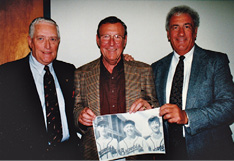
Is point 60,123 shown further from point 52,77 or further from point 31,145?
point 52,77

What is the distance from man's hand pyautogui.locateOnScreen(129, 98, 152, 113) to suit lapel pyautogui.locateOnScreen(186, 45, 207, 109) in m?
0.54

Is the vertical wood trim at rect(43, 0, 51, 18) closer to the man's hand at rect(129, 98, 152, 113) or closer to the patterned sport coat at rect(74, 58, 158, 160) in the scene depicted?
the patterned sport coat at rect(74, 58, 158, 160)

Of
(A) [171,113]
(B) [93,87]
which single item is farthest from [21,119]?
(A) [171,113]

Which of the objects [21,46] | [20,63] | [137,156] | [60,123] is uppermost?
[21,46]

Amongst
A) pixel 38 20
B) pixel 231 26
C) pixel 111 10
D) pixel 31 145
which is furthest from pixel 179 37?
pixel 31 145

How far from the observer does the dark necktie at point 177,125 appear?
72.5 inches

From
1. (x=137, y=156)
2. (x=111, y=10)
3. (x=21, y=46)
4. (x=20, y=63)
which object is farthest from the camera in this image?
(x=111, y=10)

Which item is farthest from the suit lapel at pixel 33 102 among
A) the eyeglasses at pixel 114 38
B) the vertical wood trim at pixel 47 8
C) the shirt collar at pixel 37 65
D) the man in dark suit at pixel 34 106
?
the vertical wood trim at pixel 47 8

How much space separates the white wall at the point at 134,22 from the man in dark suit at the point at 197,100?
81cm

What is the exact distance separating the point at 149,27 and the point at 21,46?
7.43 ft

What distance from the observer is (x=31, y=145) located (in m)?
1.72

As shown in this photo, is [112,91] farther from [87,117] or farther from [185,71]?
[185,71]

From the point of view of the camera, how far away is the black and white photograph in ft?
5.27

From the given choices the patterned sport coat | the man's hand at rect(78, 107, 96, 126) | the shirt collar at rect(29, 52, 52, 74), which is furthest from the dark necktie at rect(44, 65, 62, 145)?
the man's hand at rect(78, 107, 96, 126)
